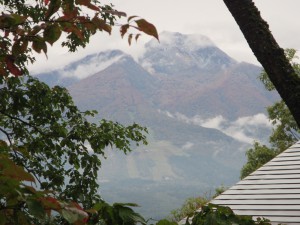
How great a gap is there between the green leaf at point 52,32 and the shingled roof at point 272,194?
14.6 feet

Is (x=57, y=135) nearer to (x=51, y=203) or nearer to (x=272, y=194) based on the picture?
(x=272, y=194)

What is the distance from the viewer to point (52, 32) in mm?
1629

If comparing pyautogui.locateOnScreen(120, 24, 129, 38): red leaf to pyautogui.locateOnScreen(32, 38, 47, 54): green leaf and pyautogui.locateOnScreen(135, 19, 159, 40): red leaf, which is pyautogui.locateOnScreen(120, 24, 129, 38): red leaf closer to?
pyautogui.locateOnScreen(135, 19, 159, 40): red leaf

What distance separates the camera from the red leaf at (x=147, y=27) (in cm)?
140

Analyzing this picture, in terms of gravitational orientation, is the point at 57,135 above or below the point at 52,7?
above

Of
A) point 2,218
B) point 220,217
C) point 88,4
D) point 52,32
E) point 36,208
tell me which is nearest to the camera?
point 36,208

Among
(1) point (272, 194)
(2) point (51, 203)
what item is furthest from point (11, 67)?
(1) point (272, 194)

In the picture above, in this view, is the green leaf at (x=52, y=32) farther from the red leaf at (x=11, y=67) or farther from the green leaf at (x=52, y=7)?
the red leaf at (x=11, y=67)

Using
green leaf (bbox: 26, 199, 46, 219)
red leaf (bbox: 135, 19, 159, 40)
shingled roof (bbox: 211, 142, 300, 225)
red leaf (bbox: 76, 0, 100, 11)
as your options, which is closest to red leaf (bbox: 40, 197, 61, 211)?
green leaf (bbox: 26, 199, 46, 219)

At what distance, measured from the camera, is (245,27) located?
2.00m

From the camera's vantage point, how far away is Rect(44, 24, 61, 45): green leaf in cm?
162

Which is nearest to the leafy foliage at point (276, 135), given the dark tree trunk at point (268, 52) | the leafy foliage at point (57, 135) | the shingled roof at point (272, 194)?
the shingled roof at point (272, 194)

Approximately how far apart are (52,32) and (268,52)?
1073 millimetres

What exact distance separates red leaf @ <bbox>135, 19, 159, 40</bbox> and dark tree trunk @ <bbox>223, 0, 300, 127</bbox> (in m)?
0.75
